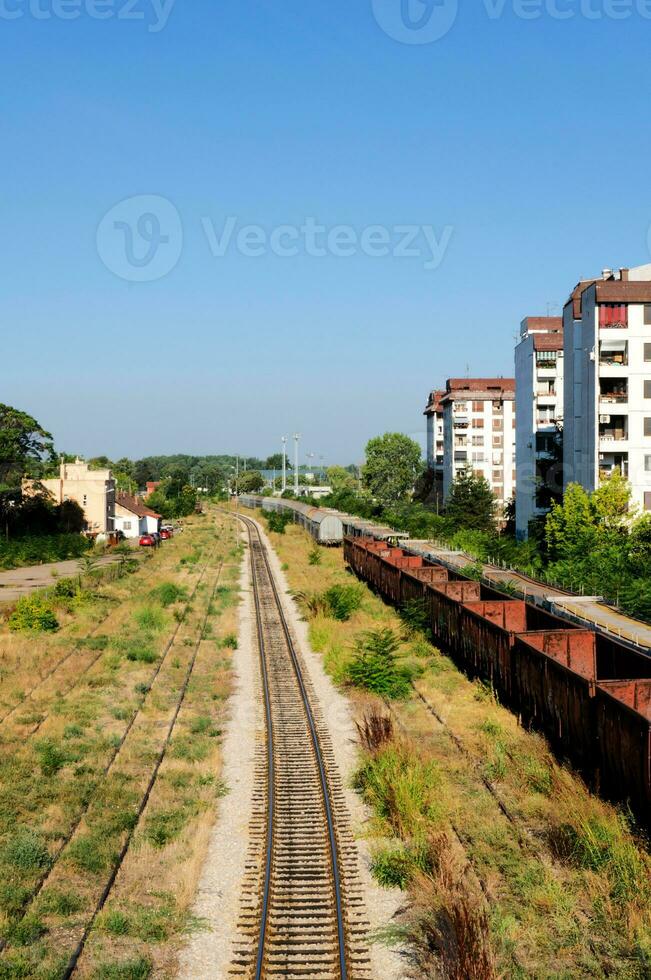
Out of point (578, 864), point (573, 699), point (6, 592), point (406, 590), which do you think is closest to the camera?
point (578, 864)

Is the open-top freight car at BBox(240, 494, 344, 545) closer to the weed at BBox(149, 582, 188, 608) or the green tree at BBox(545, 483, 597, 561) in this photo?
the green tree at BBox(545, 483, 597, 561)

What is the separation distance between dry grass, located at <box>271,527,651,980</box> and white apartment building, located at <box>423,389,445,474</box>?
88.9 meters

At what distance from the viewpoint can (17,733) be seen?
19.0 meters

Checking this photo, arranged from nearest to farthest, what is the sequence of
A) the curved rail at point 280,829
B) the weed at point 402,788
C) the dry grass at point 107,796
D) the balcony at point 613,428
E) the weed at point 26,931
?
1. the curved rail at point 280,829
2. the weed at point 26,931
3. the dry grass at point 107,796
4. the weed at point 402,788
5. the balcony at point 613,428

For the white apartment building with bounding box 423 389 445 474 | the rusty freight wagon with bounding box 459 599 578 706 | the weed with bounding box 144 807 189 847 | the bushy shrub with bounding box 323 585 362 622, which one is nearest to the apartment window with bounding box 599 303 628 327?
the bushy shrub with bounding box 323 585 362 622

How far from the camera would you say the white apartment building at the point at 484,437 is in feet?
314

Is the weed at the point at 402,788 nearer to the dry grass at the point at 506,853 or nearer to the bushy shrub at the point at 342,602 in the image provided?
the dry grass at the point at 506,853

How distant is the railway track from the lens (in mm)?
10195

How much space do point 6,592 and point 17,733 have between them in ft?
90.0

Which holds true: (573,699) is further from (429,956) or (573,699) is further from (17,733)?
(17,733)

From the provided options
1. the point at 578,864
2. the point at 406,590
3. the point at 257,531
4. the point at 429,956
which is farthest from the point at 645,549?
the point at 257,531

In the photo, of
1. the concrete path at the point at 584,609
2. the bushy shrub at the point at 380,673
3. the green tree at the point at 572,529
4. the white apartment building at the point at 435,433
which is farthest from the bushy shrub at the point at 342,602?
the white apartment building at the point at 435,433

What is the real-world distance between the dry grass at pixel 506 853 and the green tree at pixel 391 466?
102170mm

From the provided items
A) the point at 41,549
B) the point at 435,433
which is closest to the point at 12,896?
the point at 41,549
